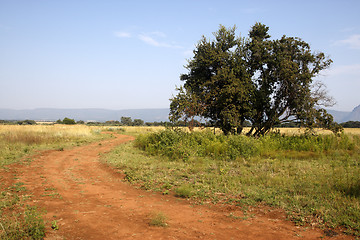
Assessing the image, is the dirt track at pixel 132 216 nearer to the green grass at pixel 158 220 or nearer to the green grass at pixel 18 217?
the green grass at pixel 158 220

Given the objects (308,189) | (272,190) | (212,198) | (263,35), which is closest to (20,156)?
(212,198)

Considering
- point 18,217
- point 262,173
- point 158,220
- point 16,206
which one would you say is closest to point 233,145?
point 262,173

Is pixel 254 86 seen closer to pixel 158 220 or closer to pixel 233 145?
pixel 233 145

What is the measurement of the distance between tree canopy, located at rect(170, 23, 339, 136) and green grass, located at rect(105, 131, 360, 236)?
2.15 meters

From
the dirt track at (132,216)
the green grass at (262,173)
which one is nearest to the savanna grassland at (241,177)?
the green grass at (262,173)

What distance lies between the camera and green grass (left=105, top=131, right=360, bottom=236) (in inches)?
227

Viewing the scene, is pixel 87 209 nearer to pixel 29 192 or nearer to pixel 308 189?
pixel 29 192

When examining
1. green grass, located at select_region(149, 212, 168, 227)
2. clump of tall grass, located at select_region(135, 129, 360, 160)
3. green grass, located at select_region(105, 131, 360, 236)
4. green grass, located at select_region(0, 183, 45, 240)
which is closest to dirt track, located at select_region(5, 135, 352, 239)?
green grass, located at select_region(149, 212, 168, 227)

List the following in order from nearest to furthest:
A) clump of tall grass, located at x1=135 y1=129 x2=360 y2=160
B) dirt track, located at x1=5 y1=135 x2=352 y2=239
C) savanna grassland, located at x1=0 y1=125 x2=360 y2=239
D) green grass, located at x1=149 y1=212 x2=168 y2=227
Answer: dirt track, located at x1=5 y1=135 x2=352 y2=239, green grass, located at x1=149 y1=212 x2=168 y2=227, savanna grassland, located at x1=0 y1=125 x2=360 y2=239, clump of tall grass, located at x1=135 y1=129 x2=360 y2=160

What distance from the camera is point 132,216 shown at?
544cm

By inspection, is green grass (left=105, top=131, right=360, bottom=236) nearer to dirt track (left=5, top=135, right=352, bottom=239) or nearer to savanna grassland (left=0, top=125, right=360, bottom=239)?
savanna grassland (left=0, top=125, right=360, bottom=239)

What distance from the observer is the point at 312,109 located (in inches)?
616

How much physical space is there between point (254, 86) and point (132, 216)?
13823 millimetres

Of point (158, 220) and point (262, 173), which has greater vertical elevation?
point (262, 173)
